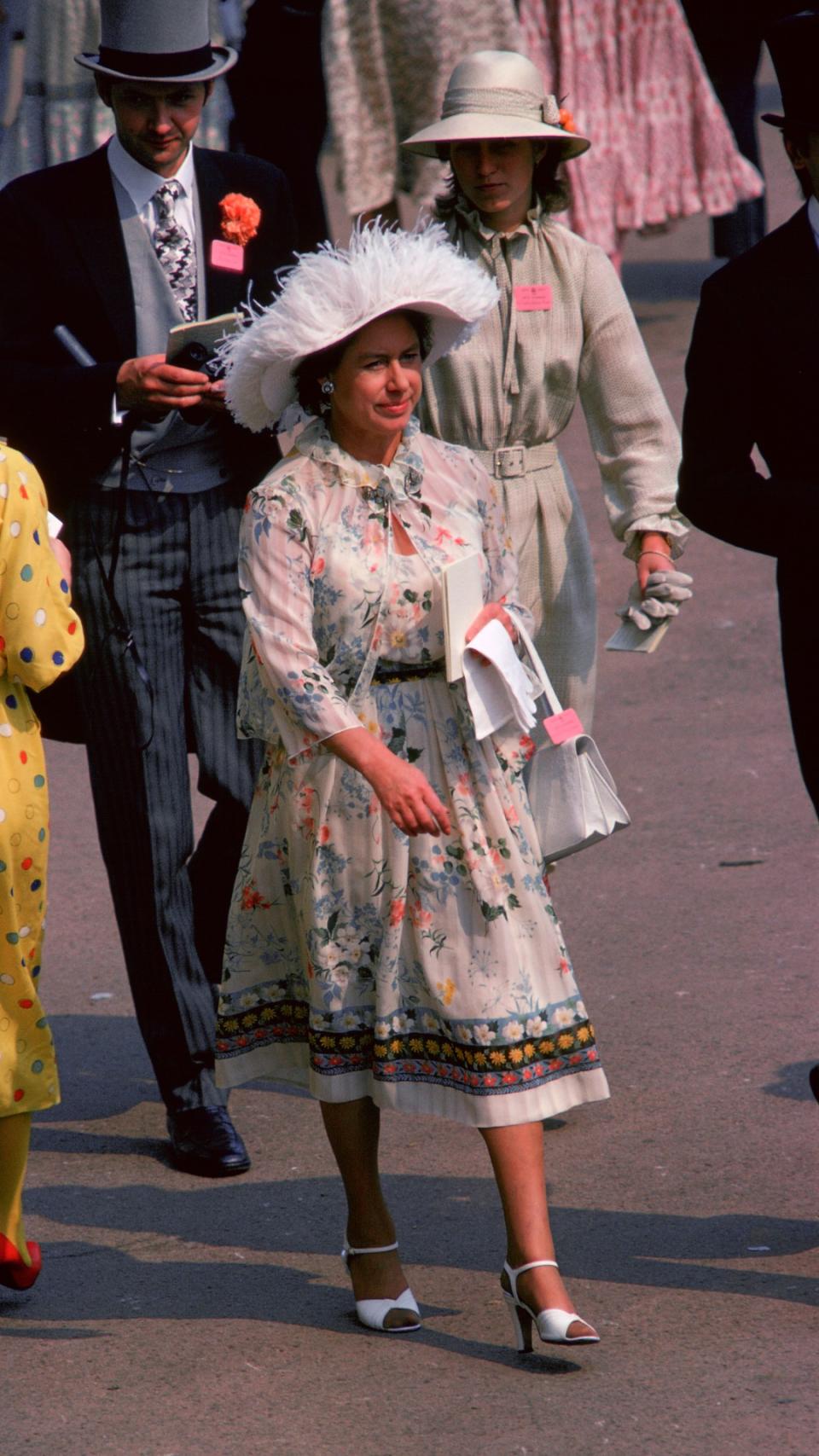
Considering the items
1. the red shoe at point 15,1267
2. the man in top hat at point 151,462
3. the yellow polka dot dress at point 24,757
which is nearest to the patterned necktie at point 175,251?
the man in top hat at point 151,462

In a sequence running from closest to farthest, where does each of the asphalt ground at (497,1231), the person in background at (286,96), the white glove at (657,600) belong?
1. the asphalt ground at (497,1231)
2. the white glove at (657,600)
3. the person in background at (286,96)

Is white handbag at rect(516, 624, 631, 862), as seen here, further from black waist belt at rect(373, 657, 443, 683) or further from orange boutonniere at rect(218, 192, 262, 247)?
orange boutonniere at rect(218, 192, 262, 247)

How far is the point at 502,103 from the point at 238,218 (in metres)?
Answer: 0.60

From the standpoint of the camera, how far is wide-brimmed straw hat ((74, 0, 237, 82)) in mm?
4676

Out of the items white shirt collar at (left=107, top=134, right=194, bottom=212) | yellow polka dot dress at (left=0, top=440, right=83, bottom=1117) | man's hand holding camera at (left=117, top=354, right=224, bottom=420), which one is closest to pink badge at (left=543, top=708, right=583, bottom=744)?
yellow polka dot dress at (left=0, top=440, right=83, bottom=1117)

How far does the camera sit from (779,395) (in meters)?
3.90

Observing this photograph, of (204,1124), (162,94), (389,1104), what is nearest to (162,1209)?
(204,1124)

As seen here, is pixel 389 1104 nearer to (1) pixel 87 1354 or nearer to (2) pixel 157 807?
(1) pixel 87 1354

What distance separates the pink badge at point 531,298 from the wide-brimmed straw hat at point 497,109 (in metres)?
0.30

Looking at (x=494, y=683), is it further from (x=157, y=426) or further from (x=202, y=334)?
(x=157, y=426)

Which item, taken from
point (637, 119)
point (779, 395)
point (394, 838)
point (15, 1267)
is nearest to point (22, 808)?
point (394, 838)

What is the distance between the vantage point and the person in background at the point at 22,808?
3.96 meters

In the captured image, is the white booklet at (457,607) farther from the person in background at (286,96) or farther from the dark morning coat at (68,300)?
the person in background at (286,96)

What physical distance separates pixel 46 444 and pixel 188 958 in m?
1.13
